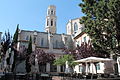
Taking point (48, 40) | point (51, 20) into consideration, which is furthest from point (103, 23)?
point (51, 20)

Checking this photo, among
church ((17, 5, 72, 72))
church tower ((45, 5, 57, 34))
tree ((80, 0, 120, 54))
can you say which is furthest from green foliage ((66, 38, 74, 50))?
tree ((80, 0, 120, 54))

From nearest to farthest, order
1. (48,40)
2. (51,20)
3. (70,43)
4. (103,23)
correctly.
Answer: (103,23), (48,40), (70,43), (51,20)

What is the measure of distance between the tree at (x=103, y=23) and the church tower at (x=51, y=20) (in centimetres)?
5491

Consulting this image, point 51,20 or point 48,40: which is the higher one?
point 51,20

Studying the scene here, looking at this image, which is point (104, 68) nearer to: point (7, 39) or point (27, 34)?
point (7, 39)

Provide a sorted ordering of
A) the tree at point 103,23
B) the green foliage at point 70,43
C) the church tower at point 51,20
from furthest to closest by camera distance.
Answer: the church tower at point 51,20
the green foliage at point 70,43
the tree at point 103,23

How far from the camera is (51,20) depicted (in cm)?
7556

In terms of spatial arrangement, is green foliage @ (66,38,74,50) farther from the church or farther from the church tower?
the church tower

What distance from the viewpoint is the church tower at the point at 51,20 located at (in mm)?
74431

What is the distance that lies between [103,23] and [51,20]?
59032 millimetres

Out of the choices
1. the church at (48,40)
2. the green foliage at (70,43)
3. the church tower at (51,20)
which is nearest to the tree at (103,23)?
the church at (48,40)

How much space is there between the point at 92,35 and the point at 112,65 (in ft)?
46.7

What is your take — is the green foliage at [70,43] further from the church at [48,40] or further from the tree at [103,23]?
the tree at [103,23]

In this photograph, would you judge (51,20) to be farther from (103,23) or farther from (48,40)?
(103,23)
